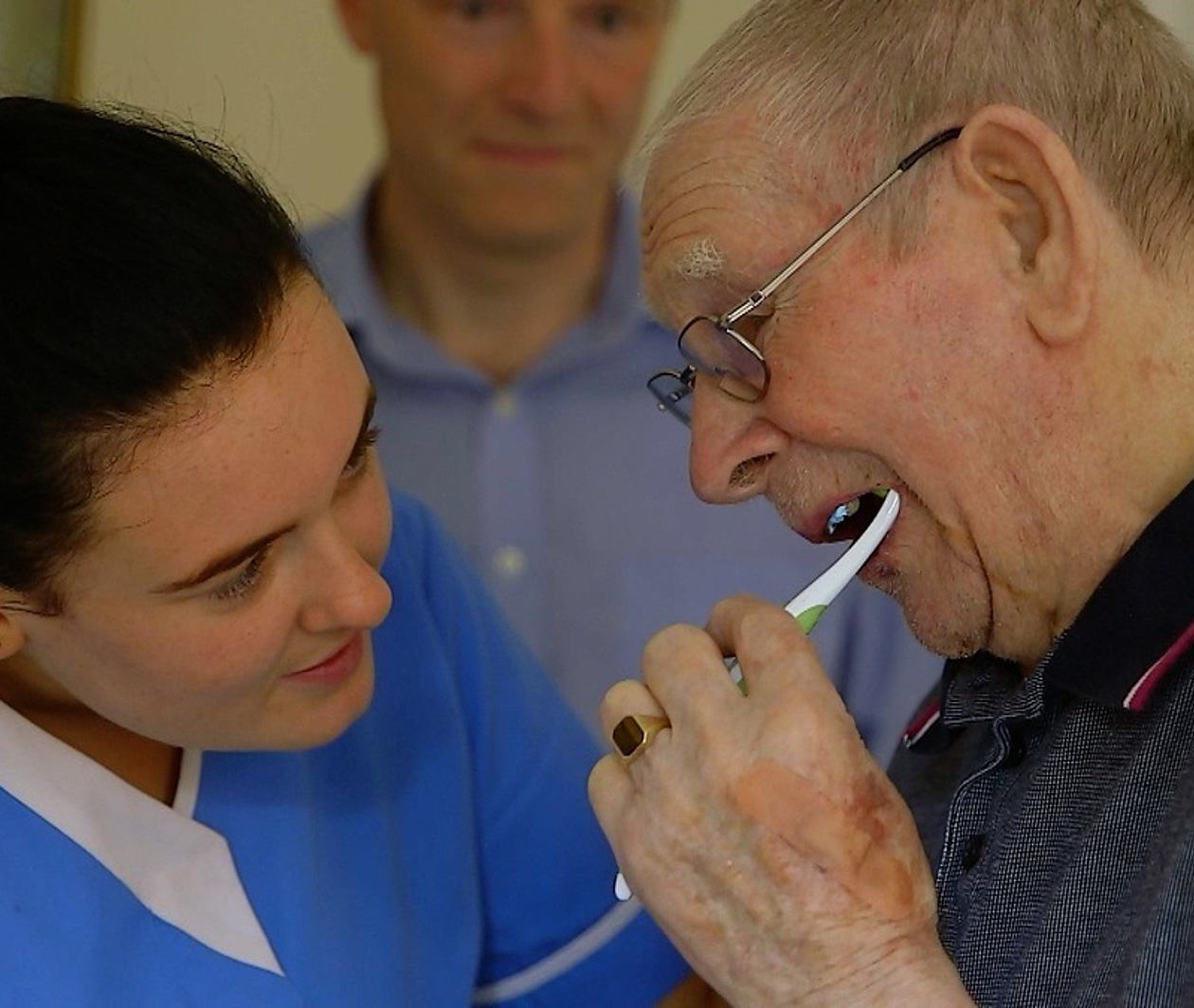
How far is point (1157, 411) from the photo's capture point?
0.81 m

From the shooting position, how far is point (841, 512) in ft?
3.04

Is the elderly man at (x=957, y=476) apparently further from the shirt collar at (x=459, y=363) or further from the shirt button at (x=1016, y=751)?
the shirt collar at (x=459, y=363)

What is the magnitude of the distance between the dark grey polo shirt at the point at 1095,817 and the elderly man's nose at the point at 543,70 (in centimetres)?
64

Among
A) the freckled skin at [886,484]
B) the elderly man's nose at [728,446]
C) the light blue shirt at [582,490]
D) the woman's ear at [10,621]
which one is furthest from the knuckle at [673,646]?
the light blue shirt at [582,490]

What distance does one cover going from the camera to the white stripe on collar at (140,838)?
2.92ft

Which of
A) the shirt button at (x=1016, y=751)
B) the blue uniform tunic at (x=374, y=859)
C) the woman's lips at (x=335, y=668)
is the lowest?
the blue uniform tunic at (x=374, y=859)

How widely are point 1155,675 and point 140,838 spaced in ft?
1.87

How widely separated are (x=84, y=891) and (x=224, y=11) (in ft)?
2.64

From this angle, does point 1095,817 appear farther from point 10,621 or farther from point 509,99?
point 509,99

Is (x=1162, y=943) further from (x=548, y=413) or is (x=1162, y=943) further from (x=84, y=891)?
(x=548, y=413)

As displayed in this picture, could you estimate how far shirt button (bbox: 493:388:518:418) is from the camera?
1.36 m

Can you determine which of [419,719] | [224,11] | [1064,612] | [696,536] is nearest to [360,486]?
[419,719]

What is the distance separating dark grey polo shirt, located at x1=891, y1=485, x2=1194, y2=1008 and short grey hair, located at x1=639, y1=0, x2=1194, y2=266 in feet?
0.56

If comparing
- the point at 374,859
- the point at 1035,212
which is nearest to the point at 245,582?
the point at 374,859
